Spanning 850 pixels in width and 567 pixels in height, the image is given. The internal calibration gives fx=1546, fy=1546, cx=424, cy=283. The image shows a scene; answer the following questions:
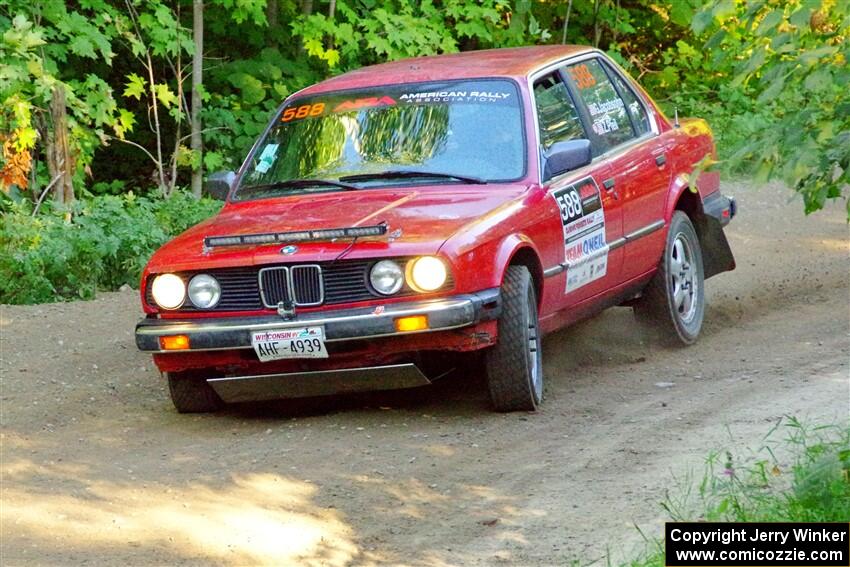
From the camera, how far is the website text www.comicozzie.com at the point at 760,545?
4.88 metres

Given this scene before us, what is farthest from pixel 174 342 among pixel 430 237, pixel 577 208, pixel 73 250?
pixel 73 250

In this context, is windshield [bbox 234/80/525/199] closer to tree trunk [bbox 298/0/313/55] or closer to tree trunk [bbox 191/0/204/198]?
tree trunk [bbox 191/0/204/198]

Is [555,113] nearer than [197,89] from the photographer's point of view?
Yes

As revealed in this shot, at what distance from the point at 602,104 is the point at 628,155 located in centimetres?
36

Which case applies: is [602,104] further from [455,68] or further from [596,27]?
[596,27]

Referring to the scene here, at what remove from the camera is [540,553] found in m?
5.55

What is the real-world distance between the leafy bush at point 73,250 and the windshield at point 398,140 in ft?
10.4

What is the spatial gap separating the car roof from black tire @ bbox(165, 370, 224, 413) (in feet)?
6.22

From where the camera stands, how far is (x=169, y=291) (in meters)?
7.39

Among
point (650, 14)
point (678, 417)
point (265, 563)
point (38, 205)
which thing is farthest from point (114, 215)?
point (650, 14)

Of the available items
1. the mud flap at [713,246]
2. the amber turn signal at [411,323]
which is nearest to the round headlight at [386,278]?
the amber turn signal at [411,323]

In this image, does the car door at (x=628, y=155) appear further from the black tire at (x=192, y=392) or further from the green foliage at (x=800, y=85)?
the green foliage at (x=800, y=85)

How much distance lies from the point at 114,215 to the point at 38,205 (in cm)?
78

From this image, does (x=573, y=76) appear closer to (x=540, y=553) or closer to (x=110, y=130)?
(x=540, y=553)
